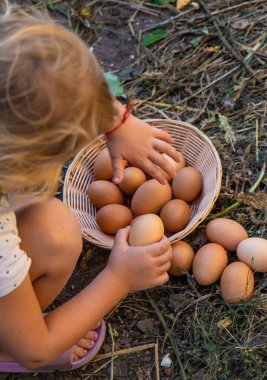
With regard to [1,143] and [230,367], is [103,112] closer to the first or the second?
[1,143]

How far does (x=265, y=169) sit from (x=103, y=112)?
1.01 m

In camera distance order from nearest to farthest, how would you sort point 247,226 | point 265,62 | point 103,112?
point 103,112
point 247,226
point 265,62

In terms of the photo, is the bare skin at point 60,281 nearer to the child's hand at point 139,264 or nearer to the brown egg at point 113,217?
the child's hand at point 139,264

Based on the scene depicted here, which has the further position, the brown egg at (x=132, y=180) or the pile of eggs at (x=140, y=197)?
the brown egg at (x=132, y=180)

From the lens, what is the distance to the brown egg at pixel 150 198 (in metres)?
1.93

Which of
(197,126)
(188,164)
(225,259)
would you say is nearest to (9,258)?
(225,259)

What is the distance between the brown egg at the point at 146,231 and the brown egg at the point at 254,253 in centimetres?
26

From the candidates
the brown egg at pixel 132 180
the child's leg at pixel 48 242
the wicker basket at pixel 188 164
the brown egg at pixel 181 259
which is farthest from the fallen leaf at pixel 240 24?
the child's leg at pixel 48 242

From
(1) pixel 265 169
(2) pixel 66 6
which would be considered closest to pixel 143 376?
(1) pixel 265 169

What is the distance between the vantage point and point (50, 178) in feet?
4.05

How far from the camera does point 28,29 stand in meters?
1.11

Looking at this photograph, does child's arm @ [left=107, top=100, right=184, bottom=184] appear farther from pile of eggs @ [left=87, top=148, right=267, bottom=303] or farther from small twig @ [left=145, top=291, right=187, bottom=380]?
small twig @ [left=145, top=291, right=187, bottom=380]

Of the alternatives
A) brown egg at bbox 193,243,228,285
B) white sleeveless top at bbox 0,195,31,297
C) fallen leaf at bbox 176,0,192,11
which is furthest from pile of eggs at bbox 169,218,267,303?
fallen leaf at bbox 176,0,192,11

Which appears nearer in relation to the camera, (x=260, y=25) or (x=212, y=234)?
(x=212, y=234)
